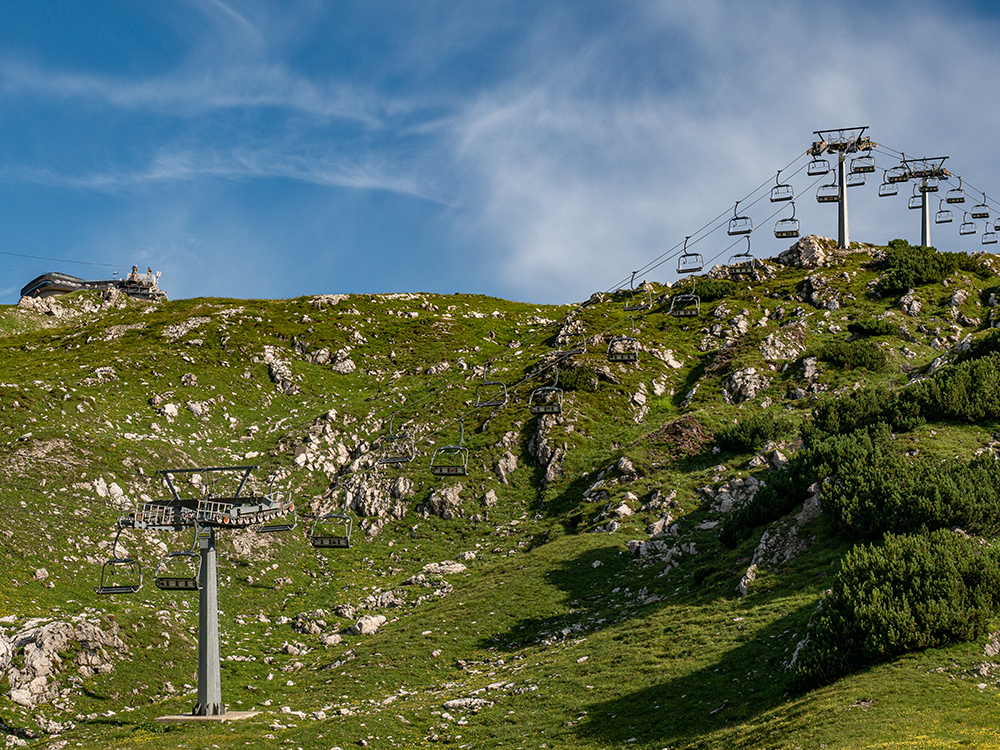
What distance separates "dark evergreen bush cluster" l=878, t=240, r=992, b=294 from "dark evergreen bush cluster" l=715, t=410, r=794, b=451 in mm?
33354

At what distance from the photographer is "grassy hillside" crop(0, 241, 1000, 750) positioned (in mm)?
28625

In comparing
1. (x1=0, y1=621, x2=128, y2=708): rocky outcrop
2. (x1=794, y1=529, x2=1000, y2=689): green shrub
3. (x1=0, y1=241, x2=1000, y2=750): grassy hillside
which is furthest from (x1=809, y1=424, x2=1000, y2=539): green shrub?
(x1=0, y1=621, x2=128, y2=708): rocky outcrop

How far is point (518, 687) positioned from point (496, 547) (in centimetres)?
2055

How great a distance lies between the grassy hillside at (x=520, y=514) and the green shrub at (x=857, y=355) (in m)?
0.25

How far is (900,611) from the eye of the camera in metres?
25.2

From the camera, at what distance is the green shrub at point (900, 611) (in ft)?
81.8

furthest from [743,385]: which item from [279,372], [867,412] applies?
[279,372]

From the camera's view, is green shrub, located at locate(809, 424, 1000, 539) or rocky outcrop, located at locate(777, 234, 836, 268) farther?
rocky outcrop, located at locate(777, 234, 836, 268)

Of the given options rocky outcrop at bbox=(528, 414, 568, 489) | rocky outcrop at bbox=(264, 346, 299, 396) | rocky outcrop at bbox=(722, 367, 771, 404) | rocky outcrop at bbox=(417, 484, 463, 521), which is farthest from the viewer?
rocky outcrop at bbox=(264, 346, 299, 396)

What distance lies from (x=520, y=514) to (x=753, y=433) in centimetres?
1811

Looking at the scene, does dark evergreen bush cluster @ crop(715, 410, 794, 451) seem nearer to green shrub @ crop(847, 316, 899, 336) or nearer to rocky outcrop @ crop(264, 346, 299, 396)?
green shrub @ crop(847, 316, 899, 336)

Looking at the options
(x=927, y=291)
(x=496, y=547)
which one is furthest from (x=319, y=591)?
(x=927, y=291)

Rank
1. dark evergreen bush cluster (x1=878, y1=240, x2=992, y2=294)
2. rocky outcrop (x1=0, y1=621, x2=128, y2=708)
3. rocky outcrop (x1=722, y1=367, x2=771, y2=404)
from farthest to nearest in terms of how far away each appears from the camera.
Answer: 1. dark evergreen bush cluster (x1=878, y1=240, x2=992, y2=294)
2. rocky outcrop (x1=722, y1=367, x2=771, y2=404)
3. rocky outcrop (x1=0, y1=621, x2=128, y2=708)

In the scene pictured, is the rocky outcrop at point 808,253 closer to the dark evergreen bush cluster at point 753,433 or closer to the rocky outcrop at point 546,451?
the dark evergreen bush cluster at point 753,433
